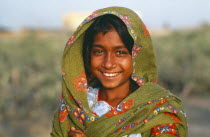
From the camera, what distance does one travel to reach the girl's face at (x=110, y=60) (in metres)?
2.40

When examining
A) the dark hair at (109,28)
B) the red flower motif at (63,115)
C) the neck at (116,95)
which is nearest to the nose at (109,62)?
the dark hair at (109,28)

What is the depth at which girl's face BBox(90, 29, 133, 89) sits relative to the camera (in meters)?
2.40

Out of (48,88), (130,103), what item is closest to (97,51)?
(130,103)

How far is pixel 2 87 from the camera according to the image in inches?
271

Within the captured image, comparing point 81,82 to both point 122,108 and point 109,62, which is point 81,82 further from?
point 122,108

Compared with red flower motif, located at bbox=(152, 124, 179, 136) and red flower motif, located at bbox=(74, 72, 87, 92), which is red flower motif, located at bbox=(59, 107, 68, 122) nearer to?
red flower motif, located at bbox=(74, 72, 87, 92)

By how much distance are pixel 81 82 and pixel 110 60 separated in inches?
14.2

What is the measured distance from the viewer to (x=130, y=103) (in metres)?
2.26

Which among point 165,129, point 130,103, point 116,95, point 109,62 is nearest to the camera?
point 165,129

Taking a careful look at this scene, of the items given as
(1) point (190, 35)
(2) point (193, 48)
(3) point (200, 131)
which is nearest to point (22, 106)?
(3) point (200, 131)

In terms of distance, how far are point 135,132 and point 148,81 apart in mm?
408

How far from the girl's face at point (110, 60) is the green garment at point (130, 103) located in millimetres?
87

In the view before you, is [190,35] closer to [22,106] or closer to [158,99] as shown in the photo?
[22,106]

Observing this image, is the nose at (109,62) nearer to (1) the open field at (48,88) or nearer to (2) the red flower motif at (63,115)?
(2) the red flower motif at (63,115)
